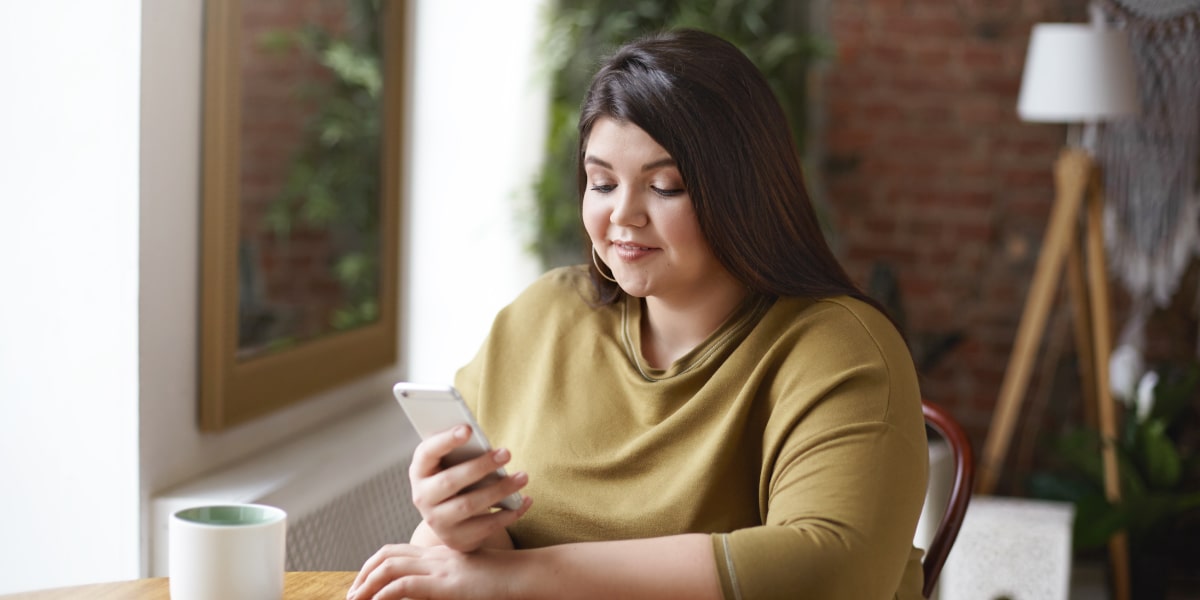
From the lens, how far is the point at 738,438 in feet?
4.60

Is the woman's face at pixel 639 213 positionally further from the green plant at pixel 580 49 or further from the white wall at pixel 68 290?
the green plant at pixel 580 49

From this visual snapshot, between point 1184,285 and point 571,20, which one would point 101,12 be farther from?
point 1184,285

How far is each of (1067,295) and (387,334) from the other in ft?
7.63

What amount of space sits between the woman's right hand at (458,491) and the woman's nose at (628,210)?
1.05ft

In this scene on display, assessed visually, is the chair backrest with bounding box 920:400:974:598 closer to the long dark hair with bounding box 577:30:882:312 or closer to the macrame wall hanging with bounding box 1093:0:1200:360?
the long dark hair with bounding box 577:30:882:312

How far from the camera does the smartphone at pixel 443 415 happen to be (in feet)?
3.72

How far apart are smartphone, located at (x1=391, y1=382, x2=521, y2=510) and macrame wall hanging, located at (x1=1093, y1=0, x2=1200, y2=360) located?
3.15m

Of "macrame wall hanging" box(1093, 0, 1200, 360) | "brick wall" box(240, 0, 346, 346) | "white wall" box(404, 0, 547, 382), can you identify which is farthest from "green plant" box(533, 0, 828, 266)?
"macrame wall hanging" box(1093, 0, 1200, 360)

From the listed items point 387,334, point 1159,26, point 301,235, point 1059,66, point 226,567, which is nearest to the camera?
point 226,567

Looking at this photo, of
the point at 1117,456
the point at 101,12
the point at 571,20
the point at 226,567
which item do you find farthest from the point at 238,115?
the point at 1117,456

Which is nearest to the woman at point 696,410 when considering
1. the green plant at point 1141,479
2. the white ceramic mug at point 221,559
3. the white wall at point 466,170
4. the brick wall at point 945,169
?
the white ceramic mug at point 221,559

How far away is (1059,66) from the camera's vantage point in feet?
11.1

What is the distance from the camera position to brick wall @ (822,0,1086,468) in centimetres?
411

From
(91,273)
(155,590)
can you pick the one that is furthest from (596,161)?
(91,273)
